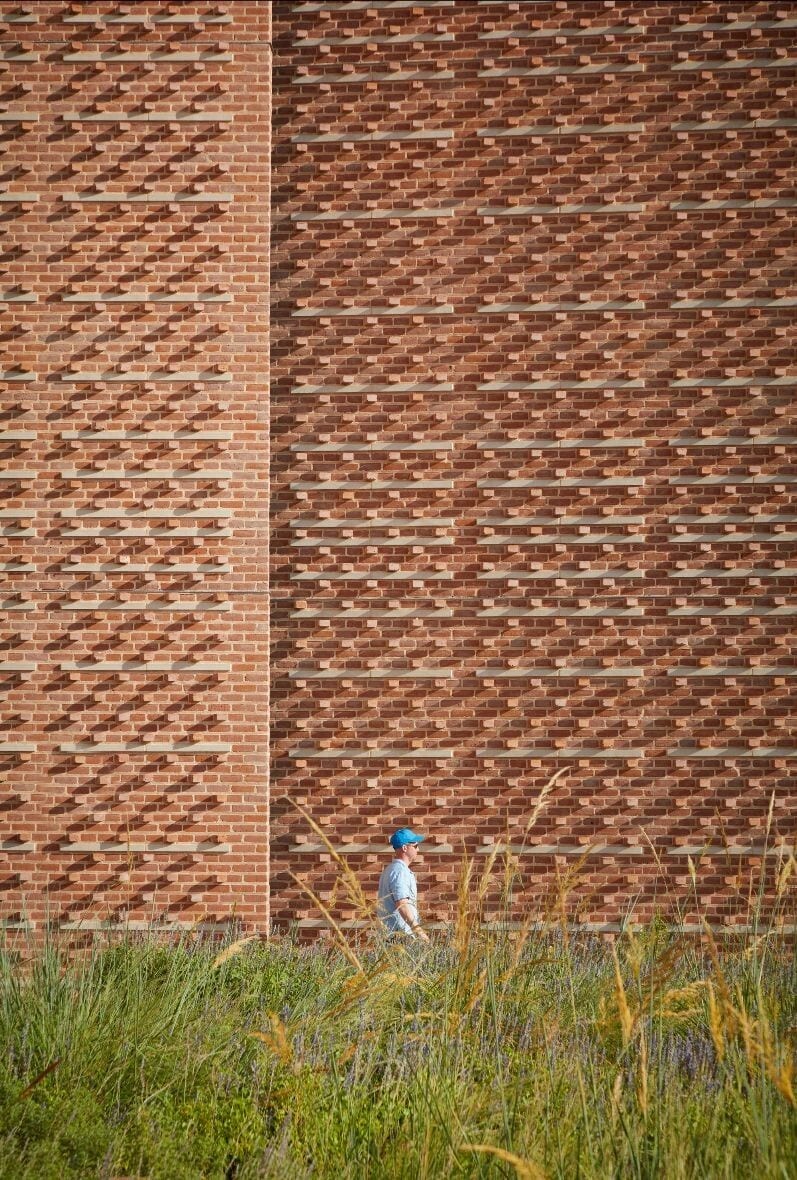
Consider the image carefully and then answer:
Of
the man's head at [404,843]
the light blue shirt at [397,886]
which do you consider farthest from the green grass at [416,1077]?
the man's head at [404,843]

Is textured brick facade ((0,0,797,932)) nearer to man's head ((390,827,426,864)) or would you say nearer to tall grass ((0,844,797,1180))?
man's head ((390,827,426,864))

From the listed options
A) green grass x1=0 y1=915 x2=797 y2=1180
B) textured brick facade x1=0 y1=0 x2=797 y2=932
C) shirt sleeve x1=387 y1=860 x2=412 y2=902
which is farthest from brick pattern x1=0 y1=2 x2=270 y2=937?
green grass x1=0 y1=915 x2=797 y2=1180

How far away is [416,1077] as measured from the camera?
3.74 meters

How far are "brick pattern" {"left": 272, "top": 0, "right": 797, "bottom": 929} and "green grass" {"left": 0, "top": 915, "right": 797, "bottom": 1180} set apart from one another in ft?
13.9

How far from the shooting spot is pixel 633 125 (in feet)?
31.0

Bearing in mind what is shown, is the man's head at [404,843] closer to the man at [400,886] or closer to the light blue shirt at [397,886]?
the man at [400,886]

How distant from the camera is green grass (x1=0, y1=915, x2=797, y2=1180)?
310cm

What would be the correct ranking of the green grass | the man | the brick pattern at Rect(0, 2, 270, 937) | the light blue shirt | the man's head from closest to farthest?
the green grass
the man
the light blue shirt
the man's head
the brick pattern at Rect(0, 2, 270, 937)

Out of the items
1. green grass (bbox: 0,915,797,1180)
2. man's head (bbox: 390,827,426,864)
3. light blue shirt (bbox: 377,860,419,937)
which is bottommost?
light blue shirt (bbox: 377,860,419,937)

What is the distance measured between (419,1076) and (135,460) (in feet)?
22.5

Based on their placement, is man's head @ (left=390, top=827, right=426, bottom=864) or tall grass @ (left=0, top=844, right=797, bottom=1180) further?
man's head @ (left=390, top=827, right=426, bottom=864)

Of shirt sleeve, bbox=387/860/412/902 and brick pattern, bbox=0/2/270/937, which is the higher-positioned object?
brick pattern, bbox=0/2/270/937

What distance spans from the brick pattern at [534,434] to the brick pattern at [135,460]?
35 centimetres

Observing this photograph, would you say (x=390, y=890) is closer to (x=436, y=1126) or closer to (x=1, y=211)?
(x=436, y=1126)
